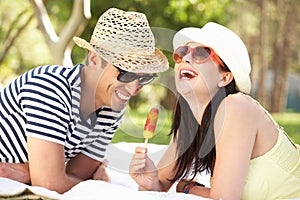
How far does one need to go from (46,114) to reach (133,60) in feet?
1.55

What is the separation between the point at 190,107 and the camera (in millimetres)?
2982

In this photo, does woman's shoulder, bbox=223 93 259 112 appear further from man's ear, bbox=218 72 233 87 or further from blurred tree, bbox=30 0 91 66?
blurred tree, bbox=30 0 91 66

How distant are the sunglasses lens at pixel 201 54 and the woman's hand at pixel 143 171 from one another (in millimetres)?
454

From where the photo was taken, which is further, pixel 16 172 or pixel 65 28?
pixel 65 28

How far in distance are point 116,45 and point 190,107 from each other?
1.44 feet

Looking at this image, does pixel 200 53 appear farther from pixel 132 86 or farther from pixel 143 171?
pixel 143 171

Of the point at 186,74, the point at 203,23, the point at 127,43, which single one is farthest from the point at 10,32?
the point at 186,74

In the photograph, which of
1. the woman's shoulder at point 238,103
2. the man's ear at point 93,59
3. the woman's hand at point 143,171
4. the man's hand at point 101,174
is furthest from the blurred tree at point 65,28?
the woman's shoulder at point 238,103

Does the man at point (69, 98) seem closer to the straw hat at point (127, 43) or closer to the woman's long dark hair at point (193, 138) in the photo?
the straw hat at point (127, 43)

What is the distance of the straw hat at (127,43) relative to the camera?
117 inches

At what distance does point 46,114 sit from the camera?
110 inches

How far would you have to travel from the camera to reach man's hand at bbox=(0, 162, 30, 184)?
2.99m

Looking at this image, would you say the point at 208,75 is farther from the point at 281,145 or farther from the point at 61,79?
the point at 61,79

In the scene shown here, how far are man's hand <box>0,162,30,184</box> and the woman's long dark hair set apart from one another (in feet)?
2.20
